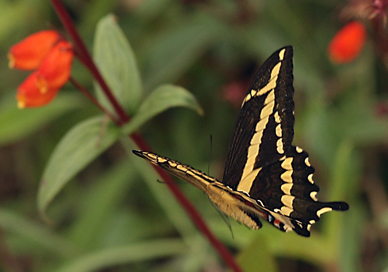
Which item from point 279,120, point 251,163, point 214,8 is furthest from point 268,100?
point 214,8

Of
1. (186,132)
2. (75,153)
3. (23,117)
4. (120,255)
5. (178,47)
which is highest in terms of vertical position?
(23,117)

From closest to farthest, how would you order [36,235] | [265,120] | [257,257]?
[265,120] → [257,257] → [36,235]

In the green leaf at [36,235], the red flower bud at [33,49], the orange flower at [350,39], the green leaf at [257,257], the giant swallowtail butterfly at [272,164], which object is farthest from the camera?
the green leaf at [36,235]


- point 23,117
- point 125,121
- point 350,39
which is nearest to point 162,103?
point 125,121

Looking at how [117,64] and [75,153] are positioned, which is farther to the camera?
[117,64]

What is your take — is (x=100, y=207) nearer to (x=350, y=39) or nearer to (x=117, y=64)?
(x=117, y=64)

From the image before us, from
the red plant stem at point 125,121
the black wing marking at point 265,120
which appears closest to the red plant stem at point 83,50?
the red plant stem at point 125,121

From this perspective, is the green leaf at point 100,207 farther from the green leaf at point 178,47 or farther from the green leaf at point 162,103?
the green leaf at point 162,103

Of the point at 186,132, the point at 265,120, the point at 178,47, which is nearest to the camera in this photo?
the point at 265,120
